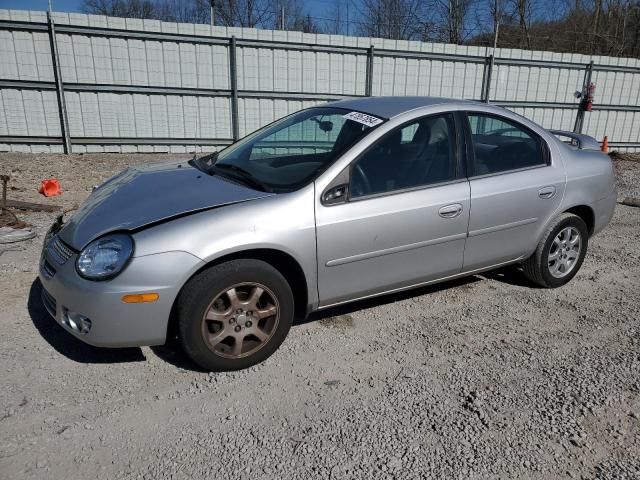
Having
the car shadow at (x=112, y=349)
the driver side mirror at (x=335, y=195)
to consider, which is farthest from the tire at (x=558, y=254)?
the driver side mirror at (x=335, y=195)

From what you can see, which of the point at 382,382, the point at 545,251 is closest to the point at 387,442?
the point at 382,382

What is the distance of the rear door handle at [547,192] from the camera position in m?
4.00

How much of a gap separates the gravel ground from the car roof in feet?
4.91

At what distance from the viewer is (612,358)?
131 inches

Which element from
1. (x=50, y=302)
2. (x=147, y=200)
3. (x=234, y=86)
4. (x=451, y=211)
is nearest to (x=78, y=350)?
(x=50, y=302)

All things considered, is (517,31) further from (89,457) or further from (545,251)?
(89,457)

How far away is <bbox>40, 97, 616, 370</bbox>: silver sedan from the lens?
9.02 ft

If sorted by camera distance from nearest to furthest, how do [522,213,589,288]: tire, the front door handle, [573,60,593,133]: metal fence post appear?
1. the front door handle
2. [522,213,589,288]: tire
3. [573,60,593,133]: metal fence post

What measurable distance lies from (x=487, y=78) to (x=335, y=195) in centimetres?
1098

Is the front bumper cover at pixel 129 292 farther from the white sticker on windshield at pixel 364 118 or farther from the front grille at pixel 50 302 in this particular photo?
the white sticker on windshield at pixel 364 118

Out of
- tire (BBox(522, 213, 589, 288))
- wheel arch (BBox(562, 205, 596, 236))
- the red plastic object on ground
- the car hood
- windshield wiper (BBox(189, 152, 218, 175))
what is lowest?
the red plastic object on ground

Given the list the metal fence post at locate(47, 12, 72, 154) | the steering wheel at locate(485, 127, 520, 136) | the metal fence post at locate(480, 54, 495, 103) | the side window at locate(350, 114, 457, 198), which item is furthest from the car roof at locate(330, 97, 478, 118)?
the metal fence post at locate(480, 54, 495, 103)

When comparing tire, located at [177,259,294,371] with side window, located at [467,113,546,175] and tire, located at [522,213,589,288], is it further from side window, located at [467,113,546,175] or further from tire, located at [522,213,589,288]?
tire, located at [522,213,589,288]

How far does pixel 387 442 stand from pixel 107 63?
31.7ft
